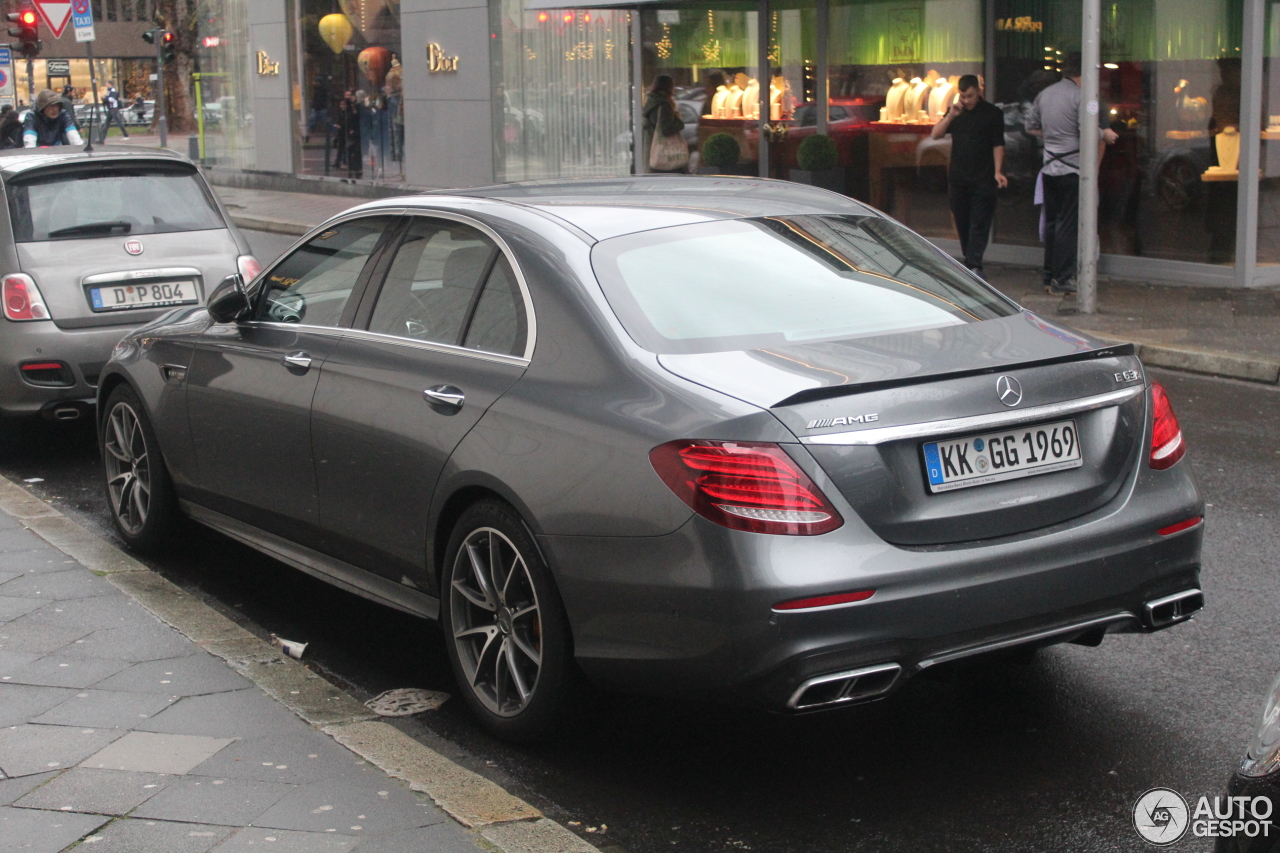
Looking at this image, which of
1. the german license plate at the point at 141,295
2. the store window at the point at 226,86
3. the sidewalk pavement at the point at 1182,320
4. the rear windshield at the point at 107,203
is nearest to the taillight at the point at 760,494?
the german license plate at the point at 141,295

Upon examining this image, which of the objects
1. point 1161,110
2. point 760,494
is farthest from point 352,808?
point 1161,110

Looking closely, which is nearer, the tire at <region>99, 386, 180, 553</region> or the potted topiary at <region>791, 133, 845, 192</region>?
the tire at <region>99, 386, 180, 553</region>

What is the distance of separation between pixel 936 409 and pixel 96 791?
91.3 inches

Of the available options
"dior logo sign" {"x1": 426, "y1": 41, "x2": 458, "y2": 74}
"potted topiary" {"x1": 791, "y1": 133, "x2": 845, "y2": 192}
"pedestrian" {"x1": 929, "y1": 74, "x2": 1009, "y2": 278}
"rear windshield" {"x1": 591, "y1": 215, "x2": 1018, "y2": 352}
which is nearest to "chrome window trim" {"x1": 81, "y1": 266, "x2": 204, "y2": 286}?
"rear windshield" {"x1": 591, "y1": 215, "x2": 1018, "y2": 352}

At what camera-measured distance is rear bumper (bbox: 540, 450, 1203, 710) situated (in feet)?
11.7

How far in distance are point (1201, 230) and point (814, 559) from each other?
1128 centimetres

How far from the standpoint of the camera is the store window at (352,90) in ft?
87.9

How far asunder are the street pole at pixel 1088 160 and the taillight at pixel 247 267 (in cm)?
648

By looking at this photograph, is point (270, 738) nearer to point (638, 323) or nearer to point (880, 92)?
point (638, 323)

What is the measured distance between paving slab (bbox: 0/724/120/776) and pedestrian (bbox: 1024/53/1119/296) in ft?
33.1

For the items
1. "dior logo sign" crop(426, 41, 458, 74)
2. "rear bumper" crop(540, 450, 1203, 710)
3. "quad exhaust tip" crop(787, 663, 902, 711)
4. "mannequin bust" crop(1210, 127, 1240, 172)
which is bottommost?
"quad exhaust tip" crop(787, 663, 902, 711)

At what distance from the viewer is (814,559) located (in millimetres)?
3578

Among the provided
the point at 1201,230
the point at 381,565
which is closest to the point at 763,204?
the point at 381,565

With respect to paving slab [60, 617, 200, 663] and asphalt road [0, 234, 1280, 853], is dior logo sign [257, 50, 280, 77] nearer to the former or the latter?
asphalt road [0, 234, 1280, 853]
